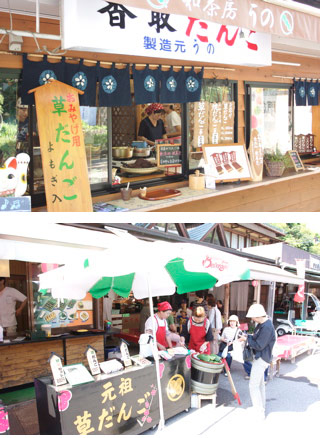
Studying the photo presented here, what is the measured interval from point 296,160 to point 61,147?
5.64 m

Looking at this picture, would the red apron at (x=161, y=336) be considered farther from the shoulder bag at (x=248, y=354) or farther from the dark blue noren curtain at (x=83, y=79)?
the dark blue noren curtain at (x=83, y=79)

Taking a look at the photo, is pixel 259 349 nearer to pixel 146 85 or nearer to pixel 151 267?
pixel 151 267

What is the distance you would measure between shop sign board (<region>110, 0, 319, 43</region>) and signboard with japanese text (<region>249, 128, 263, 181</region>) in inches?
98.0

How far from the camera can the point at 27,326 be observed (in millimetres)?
7320

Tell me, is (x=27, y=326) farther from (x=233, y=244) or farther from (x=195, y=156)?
Answer: (x=233, y=244)

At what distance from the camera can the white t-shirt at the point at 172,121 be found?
Result: 7852 mm

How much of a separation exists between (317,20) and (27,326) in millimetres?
5955

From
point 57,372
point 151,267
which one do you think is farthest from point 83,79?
point 57,372

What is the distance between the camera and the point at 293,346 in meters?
8.65

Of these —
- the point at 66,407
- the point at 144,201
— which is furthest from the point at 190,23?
the point at 66,407

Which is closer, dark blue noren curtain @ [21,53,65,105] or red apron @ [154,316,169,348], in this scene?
dark blue noren curtain @ [21,53,65,105]

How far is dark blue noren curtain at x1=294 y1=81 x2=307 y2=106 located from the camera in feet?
31.8

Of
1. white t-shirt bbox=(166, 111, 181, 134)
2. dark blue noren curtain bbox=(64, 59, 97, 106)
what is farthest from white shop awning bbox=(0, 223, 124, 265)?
white t-shirt bbox=(166, 111, 181, 134)

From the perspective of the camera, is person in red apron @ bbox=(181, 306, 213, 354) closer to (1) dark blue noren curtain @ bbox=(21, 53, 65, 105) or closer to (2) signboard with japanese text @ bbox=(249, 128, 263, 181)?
(2) signboard with japanese text @ bbox=(249, 128, 263, 181)
